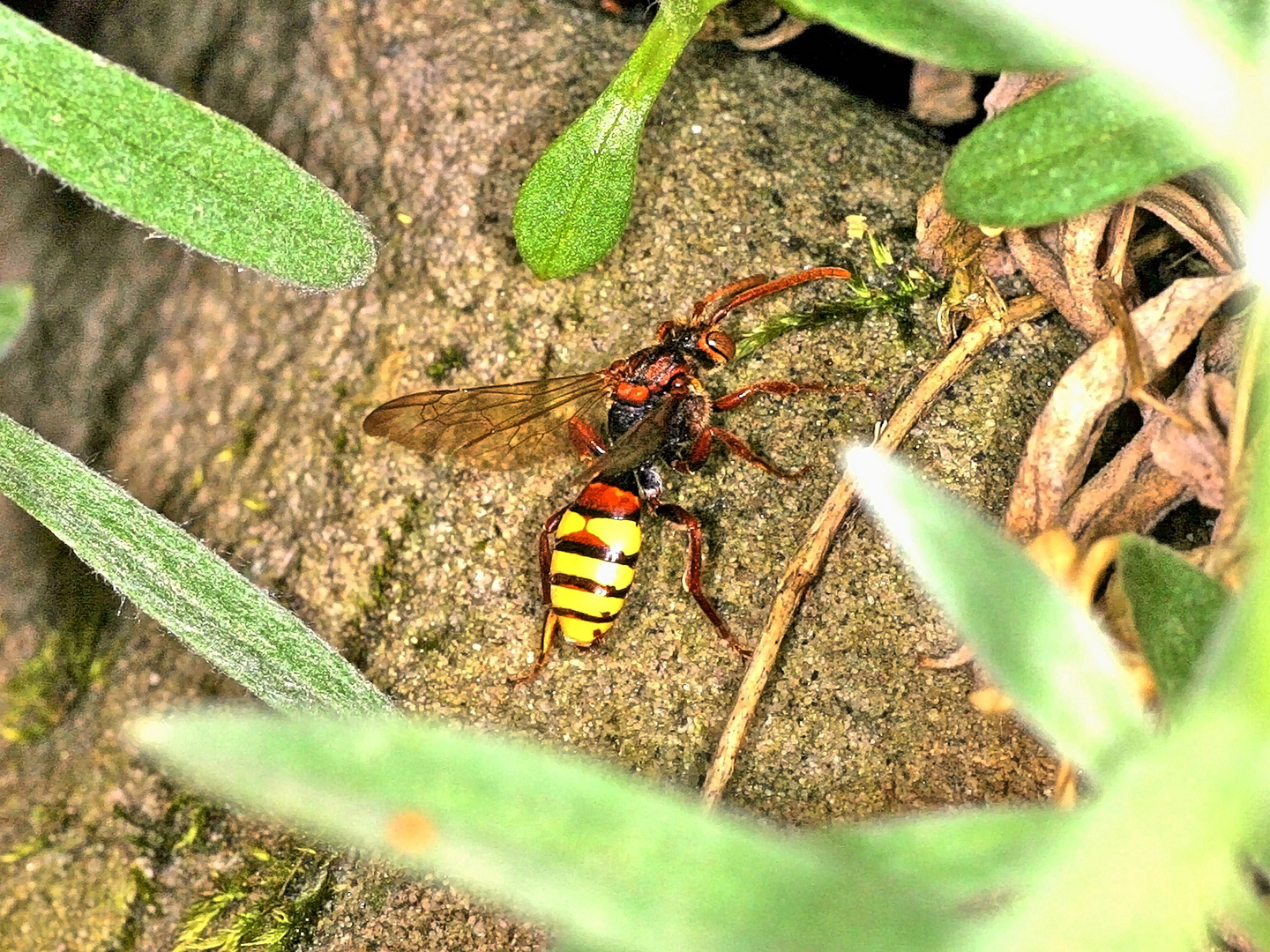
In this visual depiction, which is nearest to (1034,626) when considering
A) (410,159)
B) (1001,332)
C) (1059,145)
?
(1059,145)

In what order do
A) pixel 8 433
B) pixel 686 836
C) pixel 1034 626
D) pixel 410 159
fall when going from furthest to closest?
pixel 410 159
pixel 8 433
pixel 1034 626
pixel 686 836

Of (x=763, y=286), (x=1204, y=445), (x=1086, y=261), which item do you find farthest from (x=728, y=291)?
(x=1204, y=445)

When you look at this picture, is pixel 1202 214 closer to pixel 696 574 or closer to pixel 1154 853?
pixel 696 574

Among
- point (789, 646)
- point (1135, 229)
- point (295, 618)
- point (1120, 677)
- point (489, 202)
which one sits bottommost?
point (295, 618)

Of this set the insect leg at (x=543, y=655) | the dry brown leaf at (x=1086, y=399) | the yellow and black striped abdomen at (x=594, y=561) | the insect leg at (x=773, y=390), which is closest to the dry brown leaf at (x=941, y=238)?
the insect leg at (x=773, y=390)

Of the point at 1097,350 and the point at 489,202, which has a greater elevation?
the point at 1097,350

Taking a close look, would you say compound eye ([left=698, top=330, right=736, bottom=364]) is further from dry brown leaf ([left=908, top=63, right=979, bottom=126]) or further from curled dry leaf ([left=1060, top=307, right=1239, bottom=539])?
curled dry leaf ([left=1060, top=307, right=1239, bottom=539])

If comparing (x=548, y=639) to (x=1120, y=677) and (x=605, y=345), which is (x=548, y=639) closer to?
(x=605, y=345)

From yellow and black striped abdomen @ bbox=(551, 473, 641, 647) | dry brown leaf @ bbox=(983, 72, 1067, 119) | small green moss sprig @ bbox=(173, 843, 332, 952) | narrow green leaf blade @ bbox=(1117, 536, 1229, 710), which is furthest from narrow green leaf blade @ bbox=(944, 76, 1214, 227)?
small green moss sprig @ bbox=(173, 843, 332, 952)
